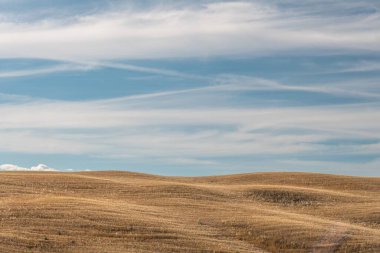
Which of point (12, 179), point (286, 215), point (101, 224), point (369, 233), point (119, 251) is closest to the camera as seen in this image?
point (119, 251)

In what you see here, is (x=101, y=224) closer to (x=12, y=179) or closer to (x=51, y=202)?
(x=51, y=202)

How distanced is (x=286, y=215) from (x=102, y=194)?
55.4 feet

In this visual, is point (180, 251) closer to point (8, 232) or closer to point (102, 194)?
point (8, 232)

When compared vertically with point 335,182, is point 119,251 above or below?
below

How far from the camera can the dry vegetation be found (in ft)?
124

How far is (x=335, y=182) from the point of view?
7756 centimetres

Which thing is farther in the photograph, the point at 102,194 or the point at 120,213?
the point at 102,194

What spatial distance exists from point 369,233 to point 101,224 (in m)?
17.8

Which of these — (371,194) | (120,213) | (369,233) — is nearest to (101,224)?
(120,213)

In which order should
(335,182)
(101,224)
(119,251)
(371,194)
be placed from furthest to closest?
1. (335,182)
2. (371,194)
3. (101,224)
4. (119,251)

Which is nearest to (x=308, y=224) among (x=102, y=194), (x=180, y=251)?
(x=180, y=251)

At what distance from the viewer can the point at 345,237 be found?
42812mm

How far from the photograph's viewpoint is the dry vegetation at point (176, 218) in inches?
1492

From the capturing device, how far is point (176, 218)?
46500mm
